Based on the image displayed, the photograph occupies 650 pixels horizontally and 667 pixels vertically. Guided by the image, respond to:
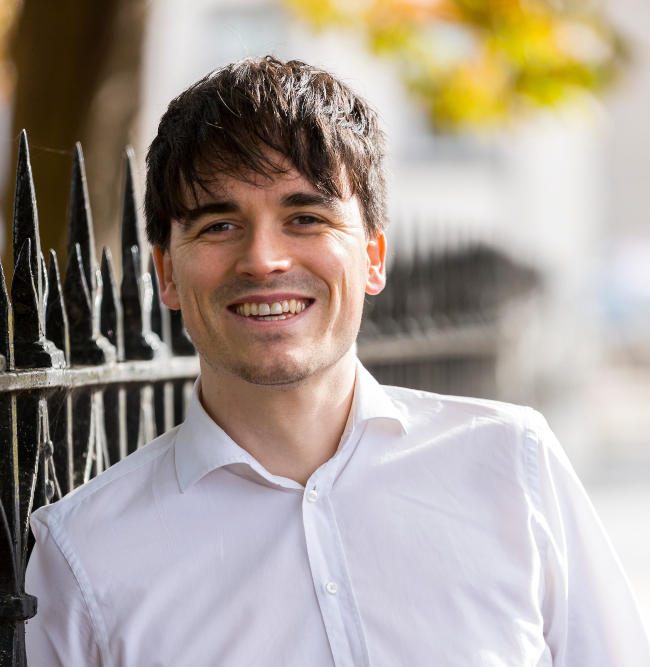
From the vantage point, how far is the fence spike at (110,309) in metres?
2.46

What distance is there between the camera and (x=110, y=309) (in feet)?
8.16

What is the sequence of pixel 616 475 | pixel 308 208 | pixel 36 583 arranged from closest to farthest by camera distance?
pixel 36 583 → pixel 308 208 → pixel 616 475

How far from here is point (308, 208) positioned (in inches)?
79.2

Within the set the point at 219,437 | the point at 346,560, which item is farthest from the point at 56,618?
the point at 346,560

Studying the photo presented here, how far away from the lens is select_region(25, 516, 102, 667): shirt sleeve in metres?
1.84

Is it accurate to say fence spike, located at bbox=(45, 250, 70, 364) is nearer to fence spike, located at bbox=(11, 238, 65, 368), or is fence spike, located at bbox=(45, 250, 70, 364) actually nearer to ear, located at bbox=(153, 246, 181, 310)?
fence spike, located at bbox=(11, 238, 65, 368)

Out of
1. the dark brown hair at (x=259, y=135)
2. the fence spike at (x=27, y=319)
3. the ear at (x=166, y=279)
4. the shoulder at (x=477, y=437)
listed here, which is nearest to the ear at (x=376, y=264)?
the dark brown hair at (x=259, y=135)

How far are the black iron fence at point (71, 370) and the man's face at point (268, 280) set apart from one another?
343mm

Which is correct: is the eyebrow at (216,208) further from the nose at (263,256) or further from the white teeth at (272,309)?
the white teeth at (272,309)

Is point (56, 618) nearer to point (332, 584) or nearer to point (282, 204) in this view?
point (332, 584)

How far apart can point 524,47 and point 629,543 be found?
3.92 metres

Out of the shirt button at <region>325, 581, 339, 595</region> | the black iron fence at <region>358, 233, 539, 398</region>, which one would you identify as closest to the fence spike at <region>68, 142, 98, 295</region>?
the shirt button at <region>325, 581, 339, 595</region>

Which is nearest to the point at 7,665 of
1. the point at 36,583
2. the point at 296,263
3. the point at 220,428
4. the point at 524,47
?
the point at 36,583

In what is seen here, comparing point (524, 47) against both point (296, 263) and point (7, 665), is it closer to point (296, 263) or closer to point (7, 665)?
point (296, 263)
